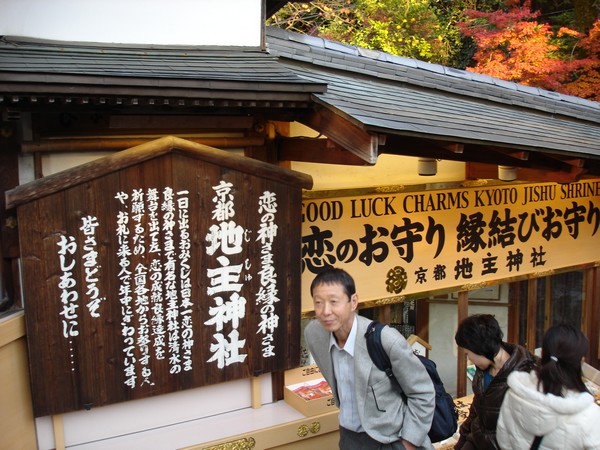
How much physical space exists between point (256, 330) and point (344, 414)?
1.95 m

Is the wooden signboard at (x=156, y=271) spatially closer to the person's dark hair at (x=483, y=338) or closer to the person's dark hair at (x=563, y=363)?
the person's dark hair at (x=483, y=338)

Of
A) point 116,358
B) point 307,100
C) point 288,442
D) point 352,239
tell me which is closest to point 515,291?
point 352,239

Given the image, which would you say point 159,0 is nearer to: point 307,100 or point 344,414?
point 307,100

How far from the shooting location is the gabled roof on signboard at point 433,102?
5020 millimetres

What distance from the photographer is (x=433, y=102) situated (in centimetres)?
660

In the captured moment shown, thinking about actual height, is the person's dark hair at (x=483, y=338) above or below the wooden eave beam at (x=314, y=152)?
below

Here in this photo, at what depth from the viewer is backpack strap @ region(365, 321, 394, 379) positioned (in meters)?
3.50

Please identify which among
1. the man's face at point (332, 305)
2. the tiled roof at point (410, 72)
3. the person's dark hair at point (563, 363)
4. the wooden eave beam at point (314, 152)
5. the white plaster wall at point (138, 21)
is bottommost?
the person's dark hair at point (563, 363)

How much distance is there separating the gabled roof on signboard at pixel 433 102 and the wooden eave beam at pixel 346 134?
0.11 meters

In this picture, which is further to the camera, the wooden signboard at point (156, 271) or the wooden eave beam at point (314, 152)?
the wooden eave beam at point (314, 152)

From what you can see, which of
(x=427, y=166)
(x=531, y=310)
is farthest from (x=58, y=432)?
(x=531, y=310)

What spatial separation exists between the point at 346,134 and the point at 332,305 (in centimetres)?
171

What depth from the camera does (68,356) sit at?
15.6 ft

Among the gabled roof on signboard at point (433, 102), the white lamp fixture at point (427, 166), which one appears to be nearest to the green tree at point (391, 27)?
the gabled roof on signboard at point (433, 102)
